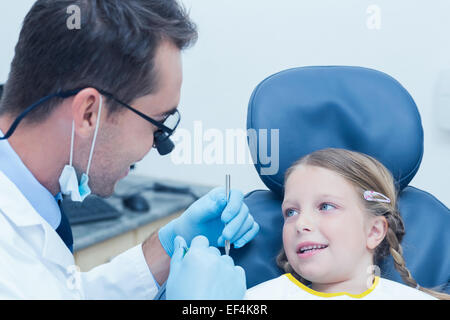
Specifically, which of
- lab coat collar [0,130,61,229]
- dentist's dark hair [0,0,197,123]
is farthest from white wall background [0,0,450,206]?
lab coat collar [0,130,61,229]

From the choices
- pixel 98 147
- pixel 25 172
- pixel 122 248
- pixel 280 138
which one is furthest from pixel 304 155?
pixel 122 248

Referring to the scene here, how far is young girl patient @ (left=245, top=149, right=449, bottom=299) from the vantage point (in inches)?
36.1

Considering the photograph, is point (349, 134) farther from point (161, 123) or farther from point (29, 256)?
point (29, 256)

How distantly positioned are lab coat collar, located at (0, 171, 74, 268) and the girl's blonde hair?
463mm

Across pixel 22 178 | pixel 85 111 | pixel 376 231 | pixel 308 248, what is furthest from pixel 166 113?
pixel 376 231

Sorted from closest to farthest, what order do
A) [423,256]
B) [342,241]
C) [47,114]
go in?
[47,114]
[342,241]
[423,256]

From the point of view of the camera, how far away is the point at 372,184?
100 centimetres

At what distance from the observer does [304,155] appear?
→ 105 centimetres

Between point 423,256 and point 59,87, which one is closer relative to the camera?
point 59,87

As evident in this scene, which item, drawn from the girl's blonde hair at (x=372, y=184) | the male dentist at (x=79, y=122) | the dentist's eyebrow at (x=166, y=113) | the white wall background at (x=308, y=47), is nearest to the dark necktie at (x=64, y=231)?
the male dentist at (x=79, y=122)
